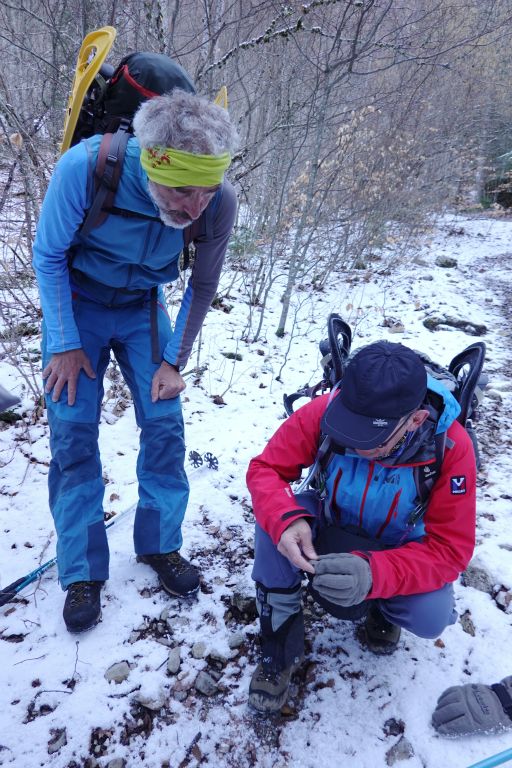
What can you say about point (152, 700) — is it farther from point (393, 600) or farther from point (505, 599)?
point (505, 599)

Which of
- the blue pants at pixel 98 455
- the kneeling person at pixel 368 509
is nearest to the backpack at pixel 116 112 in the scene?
the blue pants at pixel 98 455

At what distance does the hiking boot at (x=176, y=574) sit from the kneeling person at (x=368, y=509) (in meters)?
0.49

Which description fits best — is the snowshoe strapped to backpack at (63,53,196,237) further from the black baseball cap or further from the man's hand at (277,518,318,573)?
the man's hand at (277,518,318,573)

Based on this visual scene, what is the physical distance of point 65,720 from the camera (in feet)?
5.64

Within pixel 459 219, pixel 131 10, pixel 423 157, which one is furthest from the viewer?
pixel 459 219

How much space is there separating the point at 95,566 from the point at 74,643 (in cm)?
33

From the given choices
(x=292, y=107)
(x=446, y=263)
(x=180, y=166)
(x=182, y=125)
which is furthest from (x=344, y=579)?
(x=446, y=263)

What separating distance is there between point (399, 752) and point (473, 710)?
1.11 ft

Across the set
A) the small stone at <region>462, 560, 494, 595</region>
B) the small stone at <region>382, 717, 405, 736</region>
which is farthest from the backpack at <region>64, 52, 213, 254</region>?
the small stone at <region>462, 560, 494, 595</region>

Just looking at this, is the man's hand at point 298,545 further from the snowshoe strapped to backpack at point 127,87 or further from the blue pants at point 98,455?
the snowshoe strapped to backpack at point 127,87

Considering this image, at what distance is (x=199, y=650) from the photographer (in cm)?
204

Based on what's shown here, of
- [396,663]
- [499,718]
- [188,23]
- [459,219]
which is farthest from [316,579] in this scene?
[459,219]

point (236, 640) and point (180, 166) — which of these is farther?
point (236, 640)

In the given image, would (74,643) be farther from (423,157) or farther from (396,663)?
(423,157)
